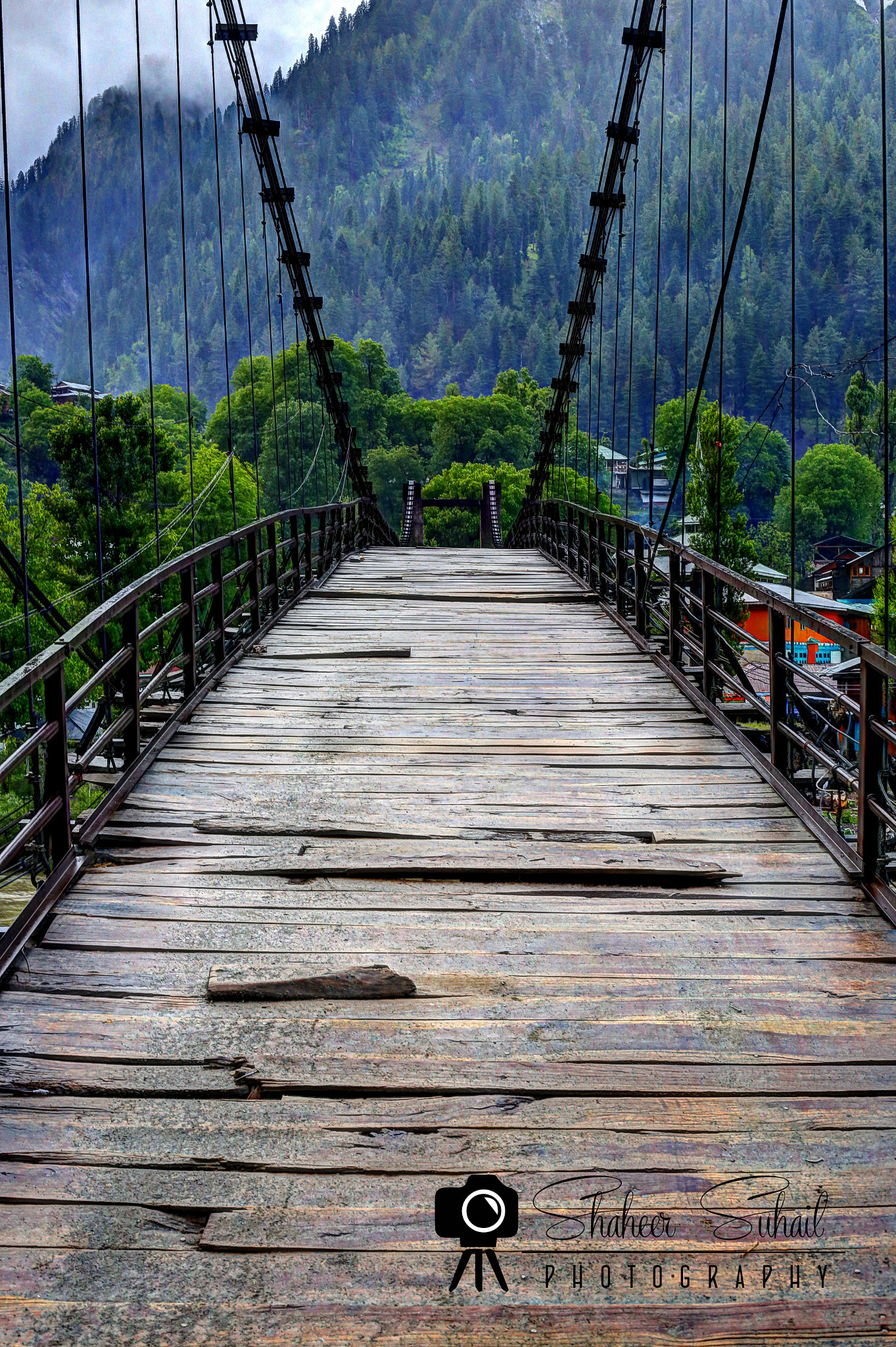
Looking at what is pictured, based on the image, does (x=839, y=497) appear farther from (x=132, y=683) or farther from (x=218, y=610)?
(x=132, y=683)

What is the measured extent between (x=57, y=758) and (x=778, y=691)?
2888mm

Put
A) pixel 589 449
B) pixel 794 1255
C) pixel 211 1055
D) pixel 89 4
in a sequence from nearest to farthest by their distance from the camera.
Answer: pixel 794 1255 < pixel 211 1055 < pixel 589 449 < pixel 89 4

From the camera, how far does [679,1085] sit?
104 inches

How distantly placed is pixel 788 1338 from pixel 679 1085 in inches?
28.4

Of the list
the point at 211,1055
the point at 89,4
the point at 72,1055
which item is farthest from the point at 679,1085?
the point at 89,4

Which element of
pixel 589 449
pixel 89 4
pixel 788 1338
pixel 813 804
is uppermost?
pixel 89 4

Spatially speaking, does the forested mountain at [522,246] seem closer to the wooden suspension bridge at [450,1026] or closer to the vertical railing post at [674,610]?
the vertical railing post at [674,610]

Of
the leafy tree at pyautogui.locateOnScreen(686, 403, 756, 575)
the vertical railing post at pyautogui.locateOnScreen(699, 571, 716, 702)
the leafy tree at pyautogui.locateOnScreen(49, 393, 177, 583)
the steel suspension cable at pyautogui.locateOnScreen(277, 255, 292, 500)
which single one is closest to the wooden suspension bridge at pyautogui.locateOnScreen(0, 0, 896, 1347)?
the vertical railing post at pyautogui.locateOnScreen(699, 571, 716, 702)

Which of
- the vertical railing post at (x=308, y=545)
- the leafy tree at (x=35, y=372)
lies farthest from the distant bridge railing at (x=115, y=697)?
the leafy tree at (x=35, y=372)

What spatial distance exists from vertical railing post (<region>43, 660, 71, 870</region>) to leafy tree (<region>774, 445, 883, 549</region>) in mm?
74783

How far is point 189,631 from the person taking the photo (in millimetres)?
6207

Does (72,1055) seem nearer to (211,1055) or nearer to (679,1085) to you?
(211,1055)

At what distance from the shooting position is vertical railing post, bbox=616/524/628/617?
9.52 meters

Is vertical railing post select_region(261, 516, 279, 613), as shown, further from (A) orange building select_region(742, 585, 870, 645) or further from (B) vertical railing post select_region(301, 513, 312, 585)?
(A) orange building select_region(742, 585, 870, 645)
